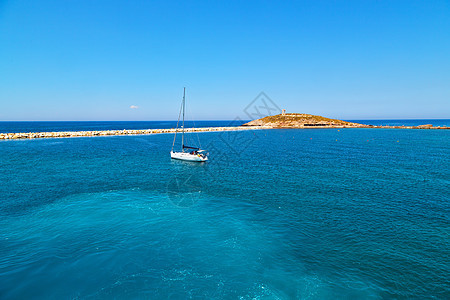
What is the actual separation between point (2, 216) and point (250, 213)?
1163 inches

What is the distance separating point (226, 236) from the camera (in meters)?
21.9

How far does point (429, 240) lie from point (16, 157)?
8770 cm

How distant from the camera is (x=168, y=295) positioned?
47.8 feet

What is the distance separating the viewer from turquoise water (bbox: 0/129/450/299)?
15.5 meters

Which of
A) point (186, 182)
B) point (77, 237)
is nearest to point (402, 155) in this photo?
point (186, 182)

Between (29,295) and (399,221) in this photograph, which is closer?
(29,295)

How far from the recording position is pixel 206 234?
876 inches

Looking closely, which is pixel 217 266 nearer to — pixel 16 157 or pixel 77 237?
pixel 77 237

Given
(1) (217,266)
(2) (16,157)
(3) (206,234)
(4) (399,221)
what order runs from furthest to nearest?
(2) (16,157), (4) (399,221), (3) (206,234), (1) (217,266)

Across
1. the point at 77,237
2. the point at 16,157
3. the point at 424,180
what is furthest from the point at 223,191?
the point at 16,157

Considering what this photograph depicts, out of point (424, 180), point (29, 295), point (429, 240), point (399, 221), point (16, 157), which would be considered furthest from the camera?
point (16, 157)

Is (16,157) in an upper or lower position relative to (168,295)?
upper

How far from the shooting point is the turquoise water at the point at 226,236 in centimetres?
1548

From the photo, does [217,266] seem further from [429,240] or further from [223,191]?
[429,240]
